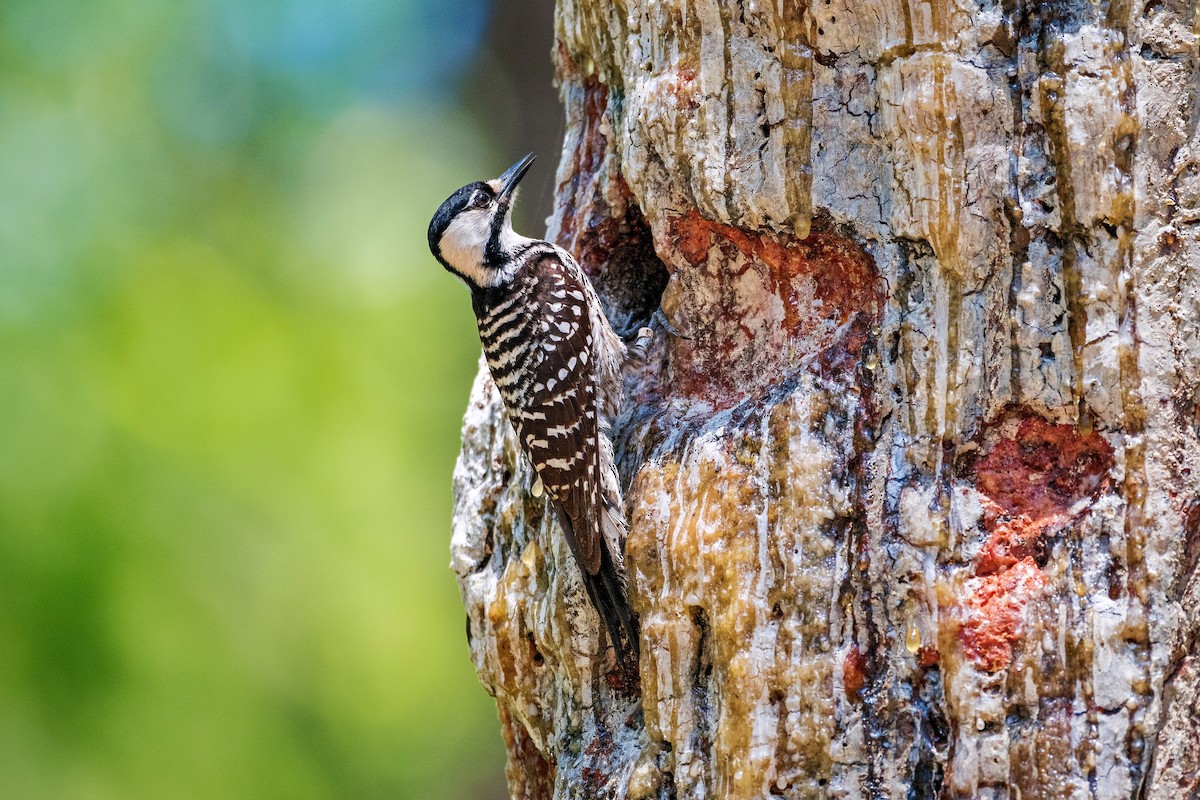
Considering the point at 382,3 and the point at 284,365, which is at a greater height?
the point at 382,3

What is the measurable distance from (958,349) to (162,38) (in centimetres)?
745

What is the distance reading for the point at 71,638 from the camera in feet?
22.7

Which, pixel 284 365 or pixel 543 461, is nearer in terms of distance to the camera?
pixel 543 461

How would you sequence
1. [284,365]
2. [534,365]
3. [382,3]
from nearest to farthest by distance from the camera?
[534,365] < [284,365] < [382,3]

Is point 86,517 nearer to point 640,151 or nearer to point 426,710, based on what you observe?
point 426,710

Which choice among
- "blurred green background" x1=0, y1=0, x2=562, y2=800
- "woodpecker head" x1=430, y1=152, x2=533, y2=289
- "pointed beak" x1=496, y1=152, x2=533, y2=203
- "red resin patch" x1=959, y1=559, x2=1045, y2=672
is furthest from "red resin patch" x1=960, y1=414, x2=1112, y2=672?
"blurred green background" x1=0, y1=0, x2=562, y2=800

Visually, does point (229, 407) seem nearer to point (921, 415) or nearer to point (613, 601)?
point (613, 601)

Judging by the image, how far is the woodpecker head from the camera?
12.6ft

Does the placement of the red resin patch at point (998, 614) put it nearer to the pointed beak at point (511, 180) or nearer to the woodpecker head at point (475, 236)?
the woodpecker head at point (475, 236)

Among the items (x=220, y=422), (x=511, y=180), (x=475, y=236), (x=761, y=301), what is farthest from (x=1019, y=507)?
(x=220, y=422)

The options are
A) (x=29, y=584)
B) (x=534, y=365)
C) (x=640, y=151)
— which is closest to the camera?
(x=640, y=151)

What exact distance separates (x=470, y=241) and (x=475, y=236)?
0.08ft

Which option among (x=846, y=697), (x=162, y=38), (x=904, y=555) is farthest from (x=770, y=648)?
(x=162, y=38)

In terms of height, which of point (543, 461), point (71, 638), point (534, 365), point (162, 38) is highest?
point (162, 38)
